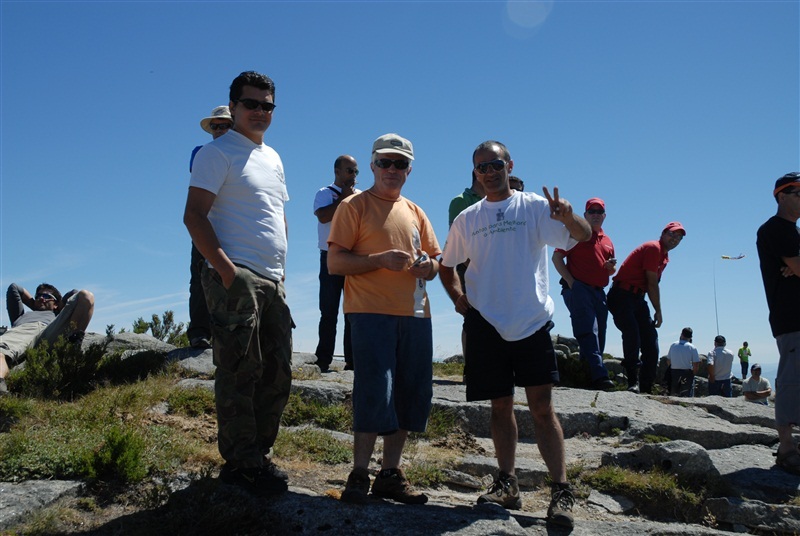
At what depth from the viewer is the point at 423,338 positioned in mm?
4336

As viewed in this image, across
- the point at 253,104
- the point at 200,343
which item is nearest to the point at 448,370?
the point at 200,343

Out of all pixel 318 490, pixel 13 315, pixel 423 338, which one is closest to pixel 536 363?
pixel 423 338

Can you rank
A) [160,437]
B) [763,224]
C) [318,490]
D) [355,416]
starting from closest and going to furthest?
[355,416]
[318,490]
[160,437]
[763,224]

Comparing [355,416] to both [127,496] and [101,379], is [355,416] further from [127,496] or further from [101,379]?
[101,379]

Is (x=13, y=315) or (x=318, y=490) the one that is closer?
(x=318, y=490)

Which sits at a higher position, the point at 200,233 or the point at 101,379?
the point at 200,233

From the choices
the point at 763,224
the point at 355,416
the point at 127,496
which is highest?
the point at 763,224

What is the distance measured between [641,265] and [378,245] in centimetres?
548

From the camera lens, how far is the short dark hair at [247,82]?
4.18 metres

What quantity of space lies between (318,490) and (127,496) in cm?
109

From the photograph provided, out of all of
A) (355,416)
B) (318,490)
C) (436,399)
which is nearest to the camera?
(355,416)

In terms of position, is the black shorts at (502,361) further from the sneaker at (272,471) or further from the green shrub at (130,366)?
the green shrub at (130,366)

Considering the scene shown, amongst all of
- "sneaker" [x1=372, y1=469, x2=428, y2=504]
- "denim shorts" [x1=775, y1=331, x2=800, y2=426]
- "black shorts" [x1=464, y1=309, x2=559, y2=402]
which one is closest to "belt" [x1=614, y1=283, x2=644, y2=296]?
"denim shorts" [x1=775, y1=331, x2=800, y2=426]

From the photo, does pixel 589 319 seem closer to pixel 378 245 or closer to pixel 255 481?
pixel 378 245
